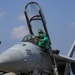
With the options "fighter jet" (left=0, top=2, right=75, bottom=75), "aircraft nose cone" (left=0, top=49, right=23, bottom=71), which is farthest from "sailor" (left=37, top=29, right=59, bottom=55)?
"aircraft nose cone" (left=0, top=49, right=23, bottom=71)

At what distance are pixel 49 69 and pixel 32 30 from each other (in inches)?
77.4

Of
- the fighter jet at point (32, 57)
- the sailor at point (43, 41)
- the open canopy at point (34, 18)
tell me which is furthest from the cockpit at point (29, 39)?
Result: the open canopy at point (34, 18)

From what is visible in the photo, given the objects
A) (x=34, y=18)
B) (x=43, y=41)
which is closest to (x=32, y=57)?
(x=43, y=41)

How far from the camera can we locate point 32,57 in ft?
36.6

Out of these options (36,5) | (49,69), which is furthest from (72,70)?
(36,5)

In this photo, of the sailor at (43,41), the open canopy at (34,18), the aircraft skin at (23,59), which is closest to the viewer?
the aircraft skin at (23,59)

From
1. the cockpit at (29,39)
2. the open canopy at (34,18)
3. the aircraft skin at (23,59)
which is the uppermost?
the open canopy at (34,18)

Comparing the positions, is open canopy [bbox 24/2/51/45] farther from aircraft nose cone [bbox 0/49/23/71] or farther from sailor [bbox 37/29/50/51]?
aircraft nose cone [bbox 0/49/23/71]

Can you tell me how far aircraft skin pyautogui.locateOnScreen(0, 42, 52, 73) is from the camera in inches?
396

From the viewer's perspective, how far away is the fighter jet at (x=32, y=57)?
10211mm

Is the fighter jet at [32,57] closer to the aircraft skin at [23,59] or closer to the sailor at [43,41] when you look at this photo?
the aircraft skin at [23,59]

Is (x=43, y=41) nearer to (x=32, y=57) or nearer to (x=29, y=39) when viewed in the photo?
(x=29, y=39)

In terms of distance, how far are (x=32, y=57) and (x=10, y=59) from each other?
132 cm

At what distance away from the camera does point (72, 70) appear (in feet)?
52.0
